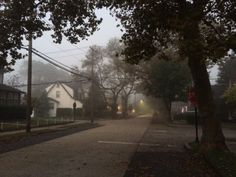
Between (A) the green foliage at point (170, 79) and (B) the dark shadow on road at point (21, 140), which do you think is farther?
(A) the green foliage at point (170, 79)

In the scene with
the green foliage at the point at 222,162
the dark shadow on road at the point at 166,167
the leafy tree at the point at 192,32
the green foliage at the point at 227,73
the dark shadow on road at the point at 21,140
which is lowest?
the dark shadow on road at the point at 166,167

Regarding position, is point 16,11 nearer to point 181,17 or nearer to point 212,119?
point 181,17

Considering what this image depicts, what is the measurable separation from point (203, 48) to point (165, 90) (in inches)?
1635

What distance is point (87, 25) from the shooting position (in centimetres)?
2095

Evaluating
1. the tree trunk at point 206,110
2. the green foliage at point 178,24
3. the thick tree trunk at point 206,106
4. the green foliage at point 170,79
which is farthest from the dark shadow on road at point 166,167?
the green foliage at point 170,79

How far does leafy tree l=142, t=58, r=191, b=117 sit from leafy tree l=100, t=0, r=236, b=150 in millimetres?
35473

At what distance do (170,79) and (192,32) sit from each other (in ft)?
131

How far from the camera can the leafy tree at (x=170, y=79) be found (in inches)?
2162

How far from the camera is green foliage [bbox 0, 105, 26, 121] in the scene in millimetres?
48875

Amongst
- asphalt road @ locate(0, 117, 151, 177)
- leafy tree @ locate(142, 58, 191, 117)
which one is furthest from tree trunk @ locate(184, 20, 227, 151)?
leafy tree @ locate(142, 58, 191, 117)

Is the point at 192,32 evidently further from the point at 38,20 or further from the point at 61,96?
the point at 61,96

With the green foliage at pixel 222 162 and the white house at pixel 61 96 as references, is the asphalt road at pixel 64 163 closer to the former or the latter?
the green foliage at pixel 222 162

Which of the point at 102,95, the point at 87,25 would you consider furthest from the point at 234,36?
the point at 102,95

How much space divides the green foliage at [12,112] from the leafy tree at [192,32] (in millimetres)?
32534
